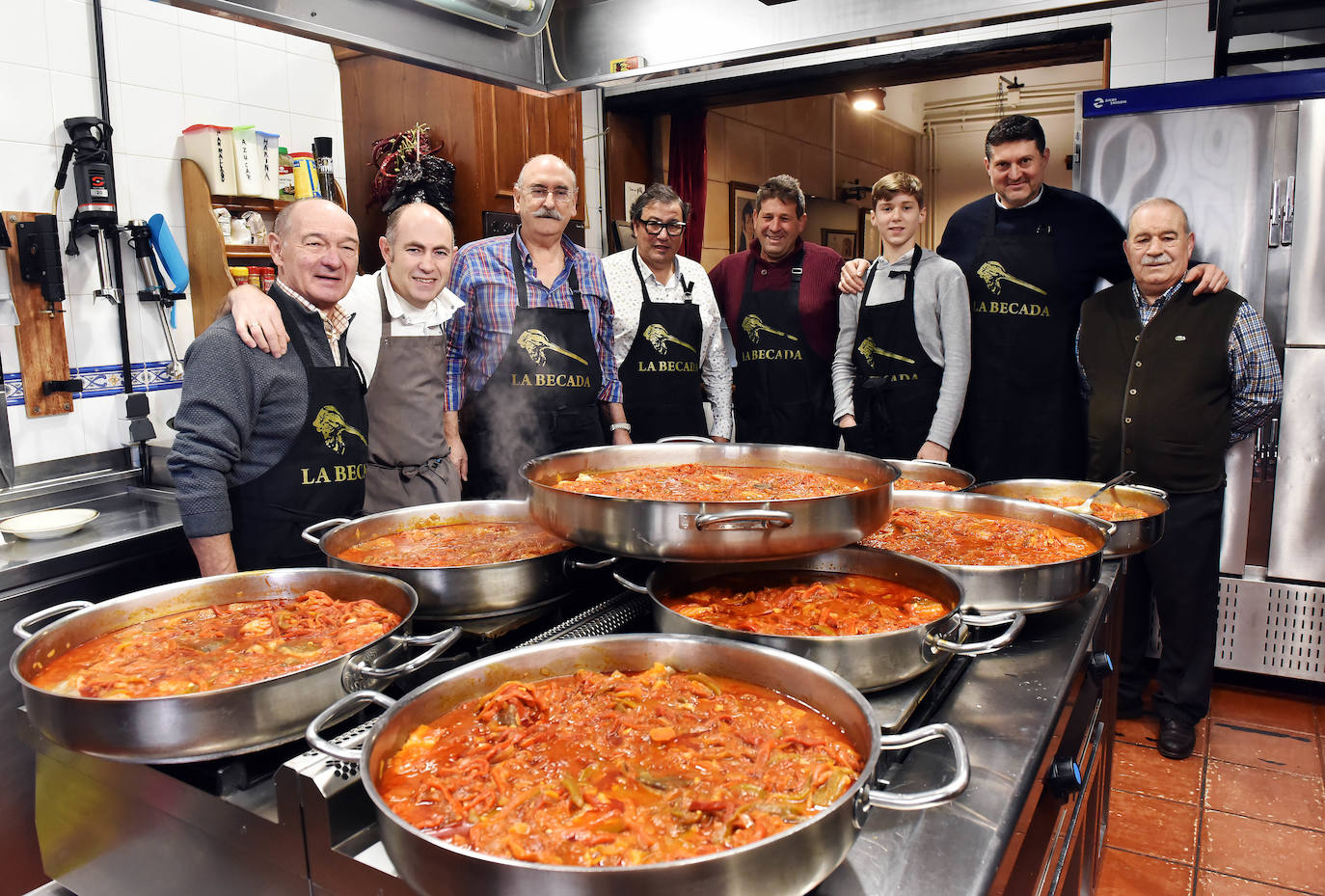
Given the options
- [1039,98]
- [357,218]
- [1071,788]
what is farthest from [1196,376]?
[1039,98]

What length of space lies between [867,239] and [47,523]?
1020 cm

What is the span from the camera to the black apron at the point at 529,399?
11.3 ft

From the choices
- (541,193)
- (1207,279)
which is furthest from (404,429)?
(1207,279)

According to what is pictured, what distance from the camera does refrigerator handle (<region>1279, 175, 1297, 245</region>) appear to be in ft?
12.4

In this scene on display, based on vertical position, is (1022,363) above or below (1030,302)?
below

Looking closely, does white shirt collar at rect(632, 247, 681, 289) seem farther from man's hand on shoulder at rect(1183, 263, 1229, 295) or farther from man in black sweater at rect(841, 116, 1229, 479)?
man's hand on shoulder at rect(1183, 263, 1229, 295)

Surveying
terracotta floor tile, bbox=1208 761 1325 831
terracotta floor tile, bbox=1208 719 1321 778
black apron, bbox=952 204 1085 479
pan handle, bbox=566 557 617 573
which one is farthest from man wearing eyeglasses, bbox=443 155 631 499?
terracotta floor tile, bbox=1208 719 1321 778

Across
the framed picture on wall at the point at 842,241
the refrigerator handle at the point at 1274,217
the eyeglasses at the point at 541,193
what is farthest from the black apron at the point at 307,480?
the framed picture on wall at the point at 842,241

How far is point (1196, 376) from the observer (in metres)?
3.51

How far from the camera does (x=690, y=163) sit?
6.99 metres

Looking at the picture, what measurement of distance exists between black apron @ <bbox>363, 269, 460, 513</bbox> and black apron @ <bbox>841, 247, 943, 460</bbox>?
1.99 m

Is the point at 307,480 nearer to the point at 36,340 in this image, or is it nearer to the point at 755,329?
the point at 36,340

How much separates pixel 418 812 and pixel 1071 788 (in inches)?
43.8

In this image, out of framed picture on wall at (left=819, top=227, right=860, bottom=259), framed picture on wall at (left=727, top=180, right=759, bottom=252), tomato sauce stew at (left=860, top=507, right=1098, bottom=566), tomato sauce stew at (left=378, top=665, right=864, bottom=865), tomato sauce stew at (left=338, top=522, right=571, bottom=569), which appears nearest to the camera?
tomato sauce stew at (left=378, top=665, right=864, bottom=865)
